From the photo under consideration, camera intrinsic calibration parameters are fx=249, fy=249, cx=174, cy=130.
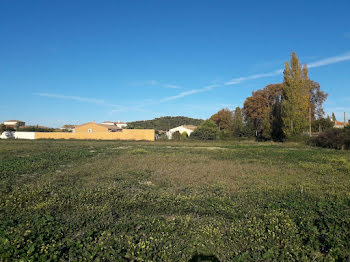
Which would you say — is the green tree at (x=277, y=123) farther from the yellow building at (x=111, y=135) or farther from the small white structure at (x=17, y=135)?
the small white structure at (x=17, y=135)

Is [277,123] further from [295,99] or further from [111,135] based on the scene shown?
[111,135]

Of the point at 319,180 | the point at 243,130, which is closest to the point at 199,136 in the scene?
the point at 243,130

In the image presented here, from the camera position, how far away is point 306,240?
4027 mm

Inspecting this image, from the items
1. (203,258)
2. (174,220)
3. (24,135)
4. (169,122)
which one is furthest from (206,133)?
(169,122)

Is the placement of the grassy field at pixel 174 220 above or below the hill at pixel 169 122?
below

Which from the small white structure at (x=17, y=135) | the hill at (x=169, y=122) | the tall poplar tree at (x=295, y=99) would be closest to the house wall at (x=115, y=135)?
the small white structure at (x=17, y=135)

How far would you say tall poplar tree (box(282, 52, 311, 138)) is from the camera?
33281mm

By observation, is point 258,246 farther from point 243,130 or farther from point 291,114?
point 243,130

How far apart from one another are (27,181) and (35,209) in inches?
149

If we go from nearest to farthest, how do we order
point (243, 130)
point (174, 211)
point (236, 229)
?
point (236, 229) → point (174, 211) → point (243, 130)

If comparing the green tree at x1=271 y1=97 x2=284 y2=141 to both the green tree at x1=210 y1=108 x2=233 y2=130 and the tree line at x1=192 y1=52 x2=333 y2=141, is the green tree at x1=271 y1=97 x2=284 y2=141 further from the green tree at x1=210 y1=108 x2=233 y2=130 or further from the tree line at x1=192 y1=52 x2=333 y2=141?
the green tree at x1=210 y1=108 x2=233 y2=130

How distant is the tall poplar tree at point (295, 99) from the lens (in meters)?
33.3

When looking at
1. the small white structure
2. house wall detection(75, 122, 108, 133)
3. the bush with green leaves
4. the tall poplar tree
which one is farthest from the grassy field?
house wall detection(75, 122, 108, 133)

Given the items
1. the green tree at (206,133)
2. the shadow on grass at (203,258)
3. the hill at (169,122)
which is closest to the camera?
the shadow on grass at (203,258)
